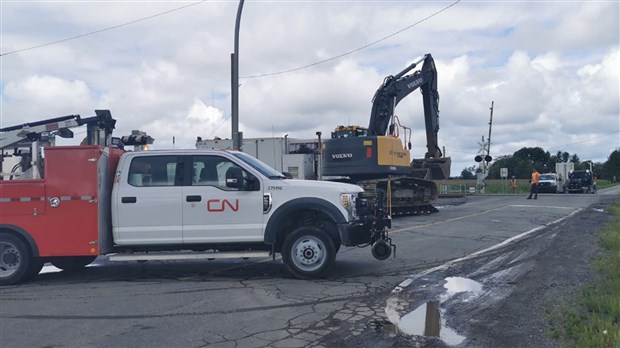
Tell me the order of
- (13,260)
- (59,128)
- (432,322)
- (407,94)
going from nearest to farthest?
(432,322), (13,260), (59,128), (407,94)

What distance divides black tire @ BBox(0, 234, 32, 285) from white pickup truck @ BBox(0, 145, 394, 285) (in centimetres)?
2

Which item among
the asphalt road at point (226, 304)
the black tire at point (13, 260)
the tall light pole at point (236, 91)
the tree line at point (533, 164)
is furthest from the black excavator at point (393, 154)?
the tree line at point (533, 164)

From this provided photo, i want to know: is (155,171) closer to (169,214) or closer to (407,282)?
(169,214)

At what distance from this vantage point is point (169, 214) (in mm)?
9875

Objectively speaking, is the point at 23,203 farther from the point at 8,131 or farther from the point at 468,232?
the point at 468,232

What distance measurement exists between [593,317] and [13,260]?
826cm

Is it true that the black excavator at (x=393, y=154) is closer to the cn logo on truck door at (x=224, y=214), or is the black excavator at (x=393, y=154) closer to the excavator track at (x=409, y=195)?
the excavator track at (x=409, y=195)

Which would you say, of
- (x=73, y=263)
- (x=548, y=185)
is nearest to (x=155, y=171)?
(x=73, y=263)

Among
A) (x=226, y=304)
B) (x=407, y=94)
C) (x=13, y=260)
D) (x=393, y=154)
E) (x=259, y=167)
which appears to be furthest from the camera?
(x=407, y=94)

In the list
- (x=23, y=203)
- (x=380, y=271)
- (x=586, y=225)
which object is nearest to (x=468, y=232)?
(x=586, y=225)

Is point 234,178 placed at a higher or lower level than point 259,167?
lower

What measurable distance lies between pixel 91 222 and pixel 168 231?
117 centimetres

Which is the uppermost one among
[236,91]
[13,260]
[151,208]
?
[236,91]

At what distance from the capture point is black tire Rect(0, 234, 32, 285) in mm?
9953
